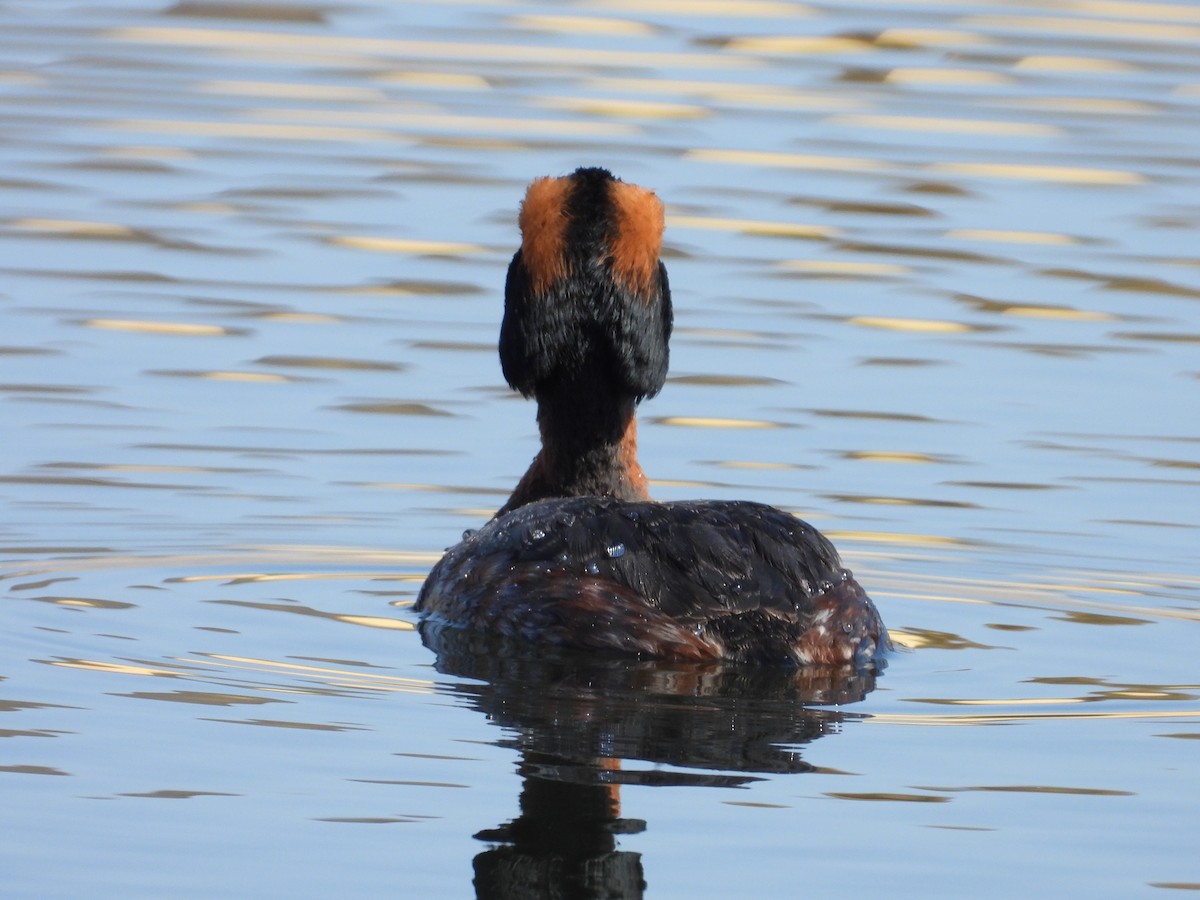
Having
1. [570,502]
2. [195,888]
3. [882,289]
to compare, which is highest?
[882,289]

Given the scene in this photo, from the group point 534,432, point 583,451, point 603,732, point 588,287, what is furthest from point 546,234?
point 534,432

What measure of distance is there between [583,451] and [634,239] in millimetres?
805

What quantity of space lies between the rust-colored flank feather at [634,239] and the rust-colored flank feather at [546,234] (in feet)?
0.58

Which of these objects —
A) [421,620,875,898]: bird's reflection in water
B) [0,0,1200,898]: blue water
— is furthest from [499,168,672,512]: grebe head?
[421,620,875,898]: bird's reflection in water

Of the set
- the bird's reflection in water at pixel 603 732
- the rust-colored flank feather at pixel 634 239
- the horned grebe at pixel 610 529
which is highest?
the rust-colored flank feather at pixel 634 239

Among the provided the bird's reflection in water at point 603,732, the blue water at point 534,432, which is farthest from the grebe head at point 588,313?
the bird's reflection in water at point 603,732

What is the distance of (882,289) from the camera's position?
1447cm

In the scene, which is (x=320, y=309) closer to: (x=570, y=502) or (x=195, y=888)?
(x=570, y=502)

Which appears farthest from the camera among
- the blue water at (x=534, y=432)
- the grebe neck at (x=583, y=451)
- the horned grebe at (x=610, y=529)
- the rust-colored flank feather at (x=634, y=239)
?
the grebe neck at (x=583, y=451)

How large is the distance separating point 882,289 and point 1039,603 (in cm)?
531

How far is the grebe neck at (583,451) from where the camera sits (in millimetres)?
9492

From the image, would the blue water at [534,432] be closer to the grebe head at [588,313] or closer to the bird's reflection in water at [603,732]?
the bird's reflection in water at [603,732]

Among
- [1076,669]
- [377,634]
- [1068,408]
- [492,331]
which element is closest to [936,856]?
[1076,669]

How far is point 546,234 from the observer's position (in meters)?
9.30
